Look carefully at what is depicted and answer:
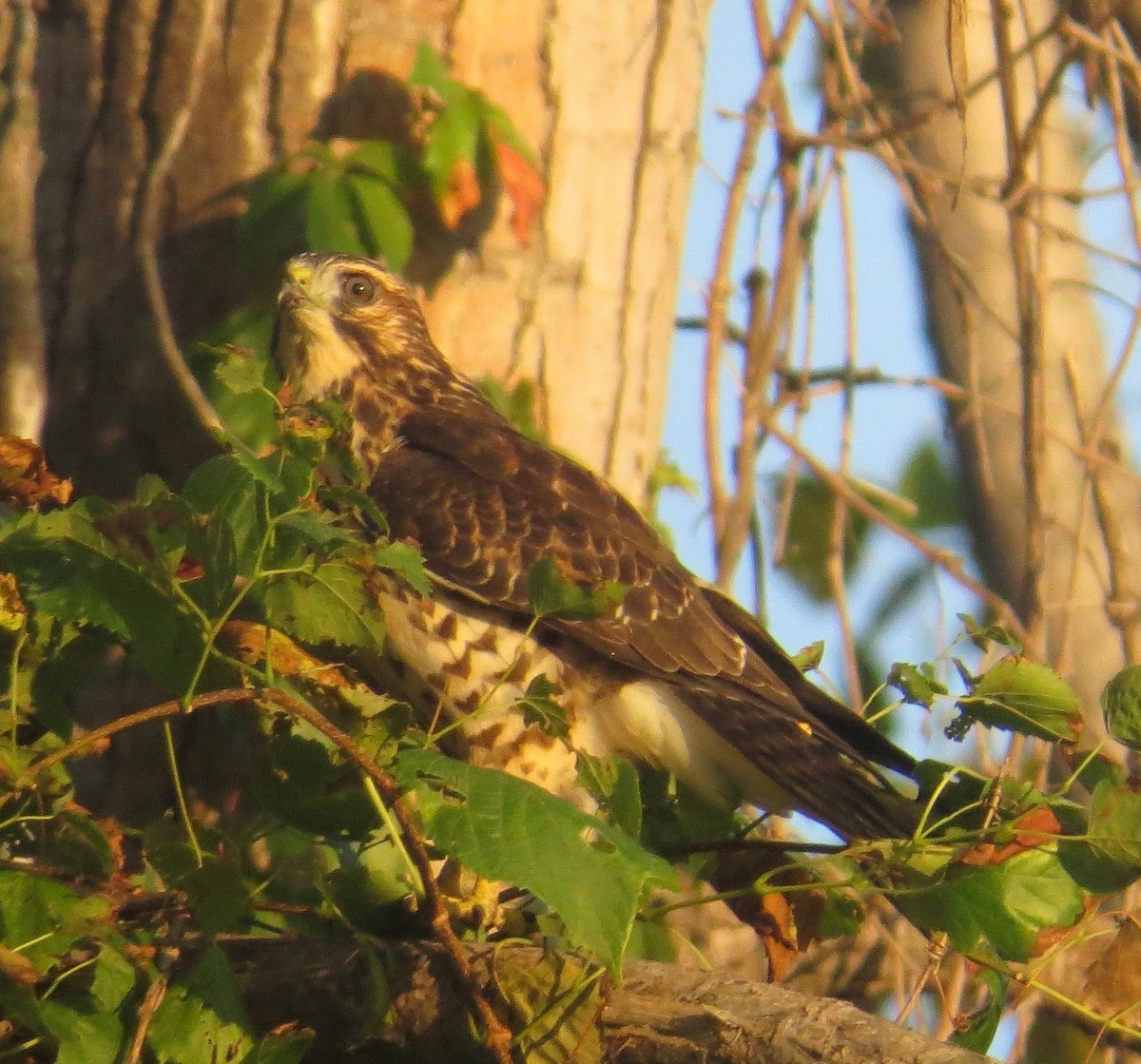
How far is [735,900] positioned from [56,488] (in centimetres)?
113

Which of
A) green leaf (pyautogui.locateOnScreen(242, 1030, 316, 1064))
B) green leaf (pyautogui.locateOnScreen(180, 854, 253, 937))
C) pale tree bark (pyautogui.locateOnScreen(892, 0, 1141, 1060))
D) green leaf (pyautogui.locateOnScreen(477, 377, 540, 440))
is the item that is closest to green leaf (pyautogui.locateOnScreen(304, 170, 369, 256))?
green leaf (pyautogui.locateOnScreen(477, 377, 540, 440))

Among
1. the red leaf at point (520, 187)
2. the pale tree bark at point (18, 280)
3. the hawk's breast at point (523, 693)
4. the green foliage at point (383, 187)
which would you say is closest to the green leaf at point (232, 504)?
the hawk's breast at point (523, 693)

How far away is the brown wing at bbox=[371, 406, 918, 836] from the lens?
3.35 m

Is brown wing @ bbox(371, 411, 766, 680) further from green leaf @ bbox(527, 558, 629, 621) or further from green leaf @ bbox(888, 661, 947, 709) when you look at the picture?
green leaf @ bbox(527, 558, 629, 621)

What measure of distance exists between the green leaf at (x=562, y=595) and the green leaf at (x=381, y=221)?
1653 millimetres

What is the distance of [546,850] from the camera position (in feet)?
6.31

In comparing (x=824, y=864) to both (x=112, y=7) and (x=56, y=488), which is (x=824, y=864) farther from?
(x=112, y=7)

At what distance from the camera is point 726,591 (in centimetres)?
413

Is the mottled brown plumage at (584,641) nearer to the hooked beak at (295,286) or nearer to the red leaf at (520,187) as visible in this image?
the hooked beak at (295,286)

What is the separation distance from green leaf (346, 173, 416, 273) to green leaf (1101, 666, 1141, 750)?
1.92 metres

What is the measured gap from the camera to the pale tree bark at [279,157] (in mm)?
3850

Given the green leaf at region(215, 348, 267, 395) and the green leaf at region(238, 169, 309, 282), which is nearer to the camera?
the green leaf at region(215, 348, 267, 395)

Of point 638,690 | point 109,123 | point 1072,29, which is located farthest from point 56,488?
point 1072,29

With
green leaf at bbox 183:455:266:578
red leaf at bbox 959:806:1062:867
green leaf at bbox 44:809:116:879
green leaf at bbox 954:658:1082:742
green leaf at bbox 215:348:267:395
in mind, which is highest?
green leaf at bbox 215:348:267:395
